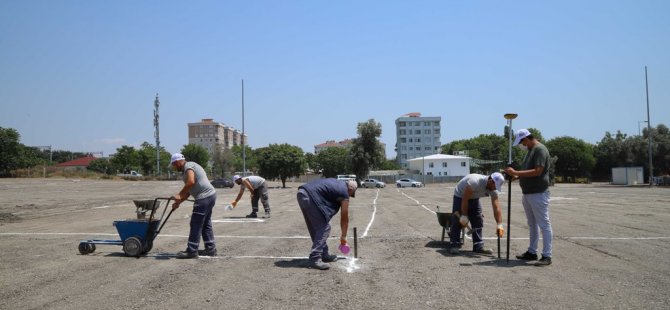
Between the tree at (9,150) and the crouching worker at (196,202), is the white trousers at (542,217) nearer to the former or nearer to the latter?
the crouching worker at (196,202)

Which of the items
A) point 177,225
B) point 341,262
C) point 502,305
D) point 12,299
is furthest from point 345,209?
point 177,225

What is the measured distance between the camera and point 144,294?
5.46m

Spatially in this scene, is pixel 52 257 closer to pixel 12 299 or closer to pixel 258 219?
pixel 12 299

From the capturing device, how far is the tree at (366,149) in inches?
2709

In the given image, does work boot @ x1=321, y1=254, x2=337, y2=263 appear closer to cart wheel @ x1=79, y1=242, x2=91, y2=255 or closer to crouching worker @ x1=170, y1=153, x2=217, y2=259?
crouching worker @ x1=170, y1=153, x2=217, y2=259

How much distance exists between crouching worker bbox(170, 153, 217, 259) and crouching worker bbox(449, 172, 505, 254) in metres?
4.22

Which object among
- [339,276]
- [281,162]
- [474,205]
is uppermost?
[281,162]

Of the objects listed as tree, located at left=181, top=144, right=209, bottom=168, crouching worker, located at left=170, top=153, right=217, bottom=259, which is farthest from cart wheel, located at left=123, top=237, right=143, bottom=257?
tree, located at left=181, top=144, right=209, bottom=168

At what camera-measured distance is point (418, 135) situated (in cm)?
14525

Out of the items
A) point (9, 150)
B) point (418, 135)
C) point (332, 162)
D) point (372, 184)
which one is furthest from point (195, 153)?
point (418, 135)

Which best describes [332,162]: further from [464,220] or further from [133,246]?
[464,220]

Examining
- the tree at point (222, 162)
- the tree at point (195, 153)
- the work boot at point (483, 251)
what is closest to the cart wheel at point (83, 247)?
the work boot at point (483, 251)

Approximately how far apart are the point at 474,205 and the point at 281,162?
54303 millimetres

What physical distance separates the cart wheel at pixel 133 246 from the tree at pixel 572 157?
93.5m
